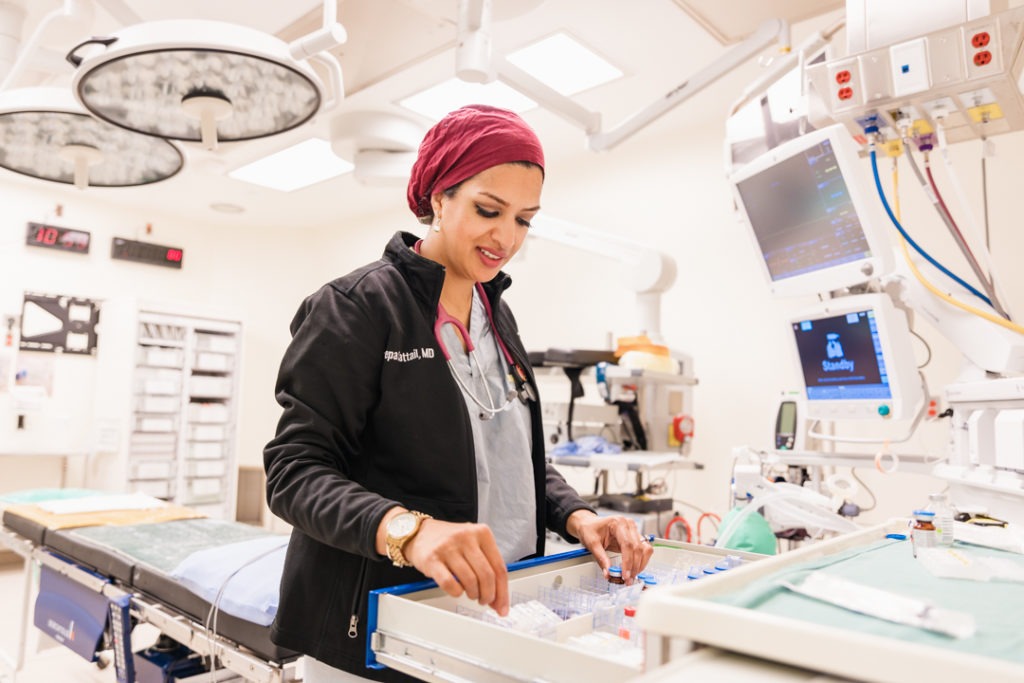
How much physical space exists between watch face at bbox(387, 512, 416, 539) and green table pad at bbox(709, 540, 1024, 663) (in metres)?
0.37

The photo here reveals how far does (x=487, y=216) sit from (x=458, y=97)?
334 centimetres

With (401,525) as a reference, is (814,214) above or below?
above

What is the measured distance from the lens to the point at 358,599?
3.20ft

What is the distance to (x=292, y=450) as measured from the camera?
0.93 metres

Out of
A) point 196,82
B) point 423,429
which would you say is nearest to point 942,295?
point 423,429

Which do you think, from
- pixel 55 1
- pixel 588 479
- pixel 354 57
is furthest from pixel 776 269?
pixel 55 1

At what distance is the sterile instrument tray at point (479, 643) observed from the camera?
650mm

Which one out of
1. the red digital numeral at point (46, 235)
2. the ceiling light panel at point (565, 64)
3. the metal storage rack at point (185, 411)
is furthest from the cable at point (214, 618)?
the red digital numeral at point (46, 235)

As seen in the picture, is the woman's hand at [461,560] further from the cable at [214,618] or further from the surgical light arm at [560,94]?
the surgical light arm at [560,94]

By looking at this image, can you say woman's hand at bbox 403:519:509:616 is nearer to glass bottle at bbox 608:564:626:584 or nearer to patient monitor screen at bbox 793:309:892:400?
glass bottle at bbox 608:564:626:584

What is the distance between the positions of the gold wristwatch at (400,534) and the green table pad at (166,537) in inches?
72.1

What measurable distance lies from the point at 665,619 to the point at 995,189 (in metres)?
3.69

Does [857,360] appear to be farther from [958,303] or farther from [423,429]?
[423,429]

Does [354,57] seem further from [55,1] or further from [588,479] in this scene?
[588,479]
